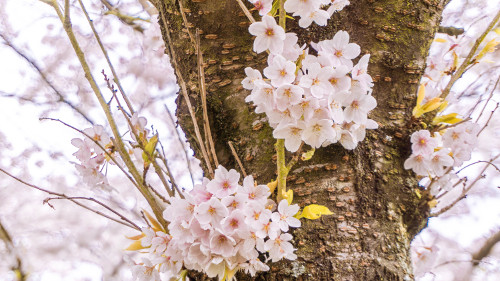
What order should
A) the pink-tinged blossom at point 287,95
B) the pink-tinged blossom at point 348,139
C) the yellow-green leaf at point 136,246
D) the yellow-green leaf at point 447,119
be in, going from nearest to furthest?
the pink-tinged blossom at point 287,95
the pink-tinged blossom at point 348,139
the yellow-green leaf at point 136,246
the yellow-green leaf at point 447,119

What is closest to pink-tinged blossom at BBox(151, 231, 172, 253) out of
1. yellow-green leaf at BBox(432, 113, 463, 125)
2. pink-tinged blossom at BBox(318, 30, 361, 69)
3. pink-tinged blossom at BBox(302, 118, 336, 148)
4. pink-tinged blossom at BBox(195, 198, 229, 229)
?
pink-tinged blossom at BBox(195, 198, 229, 229)

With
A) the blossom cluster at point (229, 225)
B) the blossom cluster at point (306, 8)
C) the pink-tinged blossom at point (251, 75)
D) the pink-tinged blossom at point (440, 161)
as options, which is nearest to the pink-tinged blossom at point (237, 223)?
the blossom cluster at point (229, 225)

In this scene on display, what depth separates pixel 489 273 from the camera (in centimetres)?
324

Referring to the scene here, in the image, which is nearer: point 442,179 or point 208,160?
point 208,160

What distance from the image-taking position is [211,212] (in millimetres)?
666

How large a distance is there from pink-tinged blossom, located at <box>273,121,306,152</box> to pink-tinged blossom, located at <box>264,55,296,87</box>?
7 cm

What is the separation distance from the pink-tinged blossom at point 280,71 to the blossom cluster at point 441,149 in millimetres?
410

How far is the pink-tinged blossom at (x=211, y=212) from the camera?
2.14ft

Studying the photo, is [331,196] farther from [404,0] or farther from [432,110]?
[404,0]

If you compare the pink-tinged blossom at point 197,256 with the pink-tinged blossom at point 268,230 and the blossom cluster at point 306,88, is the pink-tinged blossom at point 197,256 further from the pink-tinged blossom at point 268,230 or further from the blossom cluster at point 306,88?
the blossom cluster at point 306,88

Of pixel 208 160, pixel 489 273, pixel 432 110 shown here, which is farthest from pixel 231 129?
pixel 489 273

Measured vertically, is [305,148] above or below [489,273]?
above

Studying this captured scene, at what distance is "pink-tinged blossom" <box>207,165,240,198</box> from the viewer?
2.23 ft

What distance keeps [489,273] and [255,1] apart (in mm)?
3530
